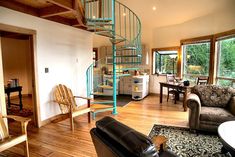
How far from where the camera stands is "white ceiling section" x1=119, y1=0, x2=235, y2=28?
4.10m

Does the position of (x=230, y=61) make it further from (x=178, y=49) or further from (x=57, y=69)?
(x=57, y=69)

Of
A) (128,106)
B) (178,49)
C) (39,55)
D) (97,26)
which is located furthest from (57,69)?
(178,49)

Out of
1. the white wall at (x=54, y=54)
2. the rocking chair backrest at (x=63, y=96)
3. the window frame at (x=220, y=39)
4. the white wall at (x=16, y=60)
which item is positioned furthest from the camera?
the white wall at (x=16, y=60)

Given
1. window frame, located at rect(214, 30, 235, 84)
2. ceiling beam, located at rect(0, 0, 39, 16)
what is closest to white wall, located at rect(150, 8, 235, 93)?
window frame, located at rect(214, 30, 235, 84)

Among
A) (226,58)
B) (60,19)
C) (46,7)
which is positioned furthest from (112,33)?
(226,58)

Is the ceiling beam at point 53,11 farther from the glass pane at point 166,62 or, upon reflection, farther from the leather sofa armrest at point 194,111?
the glass pane at point 166,62

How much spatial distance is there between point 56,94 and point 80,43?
1.73 meters

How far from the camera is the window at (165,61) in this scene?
20.1 ft

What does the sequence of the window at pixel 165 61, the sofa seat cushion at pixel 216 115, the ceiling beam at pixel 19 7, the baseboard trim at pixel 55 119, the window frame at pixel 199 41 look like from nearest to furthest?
1. the ceiling beam at pixel 19 7
2. the sofa seat cushion at pixel 216 115
3. the baseboard trim at pixel 55 119
4. the window frame at pixel 199 41
5. the window at pixel 165 61

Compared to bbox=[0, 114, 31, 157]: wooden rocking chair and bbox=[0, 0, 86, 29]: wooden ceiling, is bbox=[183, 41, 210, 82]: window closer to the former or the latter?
bbox=[0, 0, 86, 29]: wooden ceiling

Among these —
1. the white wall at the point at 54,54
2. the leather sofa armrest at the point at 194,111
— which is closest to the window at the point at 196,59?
the leather sofa armrest at the point at 194,111

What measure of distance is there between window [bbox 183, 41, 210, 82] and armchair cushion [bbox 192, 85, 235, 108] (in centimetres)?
187

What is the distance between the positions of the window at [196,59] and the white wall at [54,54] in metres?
3.70

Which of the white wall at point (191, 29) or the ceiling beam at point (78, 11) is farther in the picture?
the white wall at point (191, 29)
